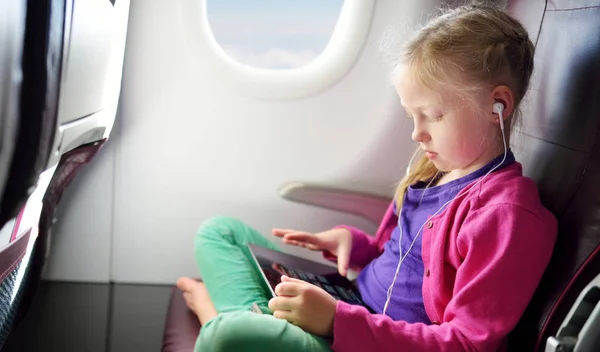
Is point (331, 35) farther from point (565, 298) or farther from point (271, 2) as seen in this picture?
point (565, 298)

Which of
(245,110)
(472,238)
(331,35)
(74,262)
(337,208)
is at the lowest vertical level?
(74,262)

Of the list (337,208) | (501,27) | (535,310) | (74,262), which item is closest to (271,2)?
(337,208)

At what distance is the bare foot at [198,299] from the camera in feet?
4.42

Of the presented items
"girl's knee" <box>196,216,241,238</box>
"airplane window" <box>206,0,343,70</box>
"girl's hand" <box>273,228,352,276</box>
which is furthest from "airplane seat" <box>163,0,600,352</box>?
"girl's knee" <box>196,216,241,238</box>

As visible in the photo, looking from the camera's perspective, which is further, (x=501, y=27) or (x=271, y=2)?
(x=271, y=2)

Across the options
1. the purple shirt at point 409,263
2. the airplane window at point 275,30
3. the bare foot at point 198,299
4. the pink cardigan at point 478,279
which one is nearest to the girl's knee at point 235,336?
the pink cardigan at point 478,279

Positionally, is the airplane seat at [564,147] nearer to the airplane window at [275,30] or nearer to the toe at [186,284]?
the airplane window at [275,30]

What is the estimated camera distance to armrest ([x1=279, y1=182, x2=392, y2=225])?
1.60 metres

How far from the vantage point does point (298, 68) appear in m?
1.54

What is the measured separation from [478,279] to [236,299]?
1.80 feet

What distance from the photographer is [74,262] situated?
1.64m

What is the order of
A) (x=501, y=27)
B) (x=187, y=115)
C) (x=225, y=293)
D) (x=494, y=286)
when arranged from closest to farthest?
(x=494, y=286) → (x=501, y=27) → (x=225, y=293) → (x=187, y=115)

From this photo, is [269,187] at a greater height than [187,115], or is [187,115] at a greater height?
[187,115]

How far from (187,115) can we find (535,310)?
36.9 inches
